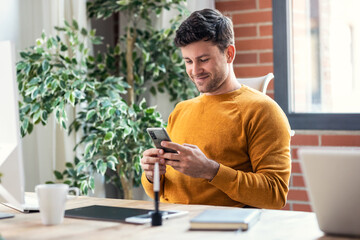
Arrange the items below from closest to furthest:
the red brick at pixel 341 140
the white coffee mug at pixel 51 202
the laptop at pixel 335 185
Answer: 1. the laptop at pixel 335 185
2. the white coffee mug at pixel 51 202
3. the red brick at pixel 341 140

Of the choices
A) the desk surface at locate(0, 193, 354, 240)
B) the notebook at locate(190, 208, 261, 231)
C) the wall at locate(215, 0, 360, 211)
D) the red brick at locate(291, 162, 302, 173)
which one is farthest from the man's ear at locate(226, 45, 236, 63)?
the red brick at locate(291, 162, 302, 173)

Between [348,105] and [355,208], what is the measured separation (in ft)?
6.05

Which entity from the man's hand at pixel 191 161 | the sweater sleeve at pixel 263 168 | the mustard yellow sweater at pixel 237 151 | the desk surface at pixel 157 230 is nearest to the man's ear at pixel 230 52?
the mustard yellow sweater at pixel 237 151

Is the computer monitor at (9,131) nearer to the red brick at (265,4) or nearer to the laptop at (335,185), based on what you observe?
the laptop at (335,185)

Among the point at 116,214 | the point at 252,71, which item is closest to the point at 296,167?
the point at 252,71

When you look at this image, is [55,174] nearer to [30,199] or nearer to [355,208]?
[30,199]

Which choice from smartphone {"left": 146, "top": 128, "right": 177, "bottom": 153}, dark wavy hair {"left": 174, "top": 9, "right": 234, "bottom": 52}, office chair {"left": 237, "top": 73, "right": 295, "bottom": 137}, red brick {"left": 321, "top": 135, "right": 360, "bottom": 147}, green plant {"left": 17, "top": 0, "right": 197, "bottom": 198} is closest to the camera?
smartphone {"left": 146, "top": 128, "right": 177, "bottom": 153}

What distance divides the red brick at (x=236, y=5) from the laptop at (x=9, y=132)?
1915 millimetres

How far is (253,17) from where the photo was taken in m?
2.96

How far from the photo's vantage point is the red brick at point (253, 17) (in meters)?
2.93

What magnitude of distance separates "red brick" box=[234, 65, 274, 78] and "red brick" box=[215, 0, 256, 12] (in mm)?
344

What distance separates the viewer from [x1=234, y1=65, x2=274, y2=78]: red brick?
9.66 feet

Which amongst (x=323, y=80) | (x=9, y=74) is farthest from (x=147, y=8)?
(x=9, y=74)

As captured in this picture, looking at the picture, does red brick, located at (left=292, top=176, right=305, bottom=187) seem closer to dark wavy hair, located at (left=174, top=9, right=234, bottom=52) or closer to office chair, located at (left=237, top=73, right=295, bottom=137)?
office chair, located at (left=237, top=73, right=295, bottom=137)
